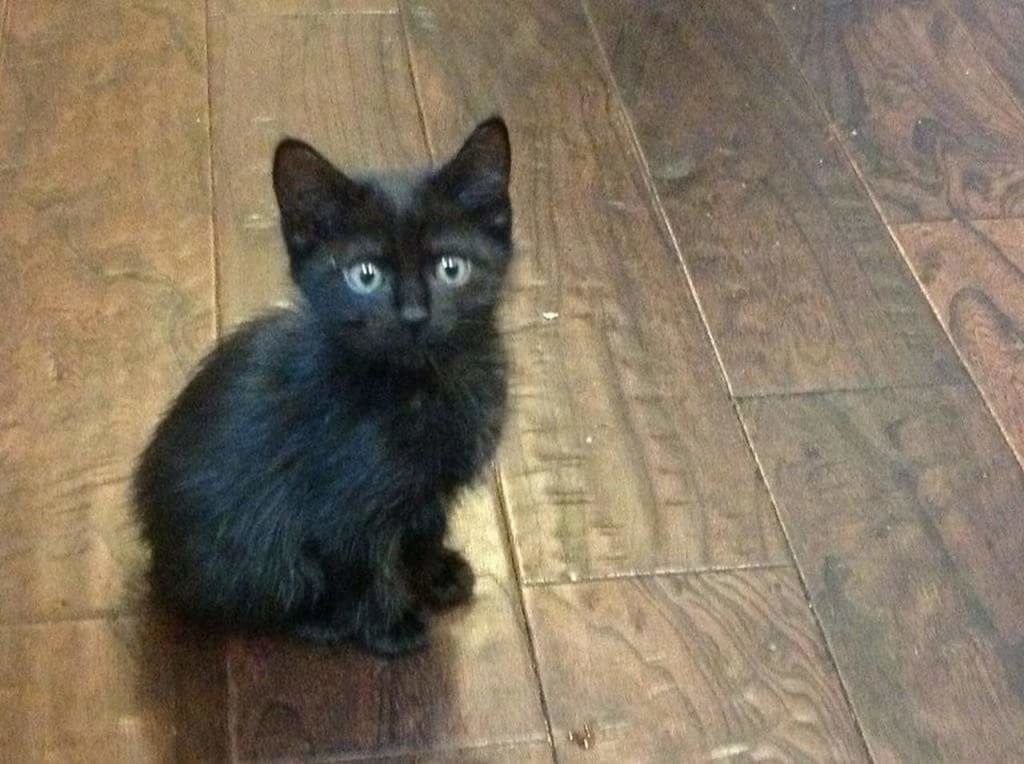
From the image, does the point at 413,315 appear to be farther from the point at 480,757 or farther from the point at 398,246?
the point at 480,757

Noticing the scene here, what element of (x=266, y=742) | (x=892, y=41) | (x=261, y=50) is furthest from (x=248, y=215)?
(x=892, y=41)

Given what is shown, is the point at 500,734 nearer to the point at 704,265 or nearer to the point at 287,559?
the point at 287,559

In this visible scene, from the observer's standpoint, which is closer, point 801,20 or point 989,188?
point 989,188

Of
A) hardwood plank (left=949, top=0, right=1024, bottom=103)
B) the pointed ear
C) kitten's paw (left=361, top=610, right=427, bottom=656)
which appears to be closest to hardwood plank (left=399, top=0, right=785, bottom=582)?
kitten's paw (left=361, top=610, right=427, bottom=656)

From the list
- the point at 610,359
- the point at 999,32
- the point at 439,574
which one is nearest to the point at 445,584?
the point at 439,574

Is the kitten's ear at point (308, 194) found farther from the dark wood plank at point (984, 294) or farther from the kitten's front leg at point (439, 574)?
the dark wood plank at point (984, 294)

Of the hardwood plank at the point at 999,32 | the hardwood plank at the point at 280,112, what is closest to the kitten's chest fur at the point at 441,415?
the hardwood plank at the point at 280,112

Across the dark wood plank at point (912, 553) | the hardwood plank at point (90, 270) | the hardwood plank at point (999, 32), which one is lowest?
the hardwood plank at point (90, 270)
